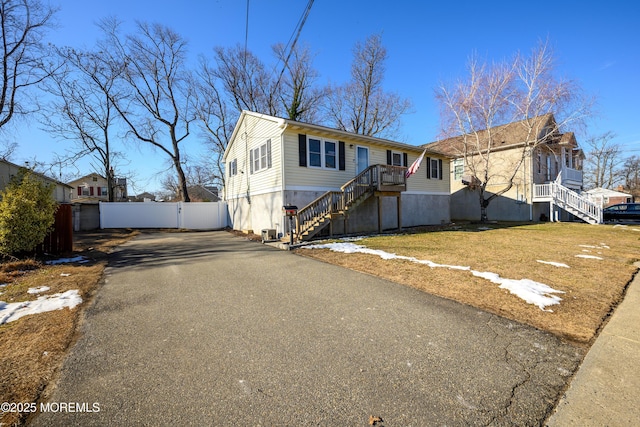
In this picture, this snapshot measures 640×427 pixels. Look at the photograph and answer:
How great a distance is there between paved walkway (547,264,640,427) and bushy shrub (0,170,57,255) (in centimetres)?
1091

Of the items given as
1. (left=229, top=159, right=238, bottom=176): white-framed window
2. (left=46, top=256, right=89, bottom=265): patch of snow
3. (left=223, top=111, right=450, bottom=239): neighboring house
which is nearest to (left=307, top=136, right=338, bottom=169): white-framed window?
(left=223, top=111, right=450, bottom=239): neighboring house

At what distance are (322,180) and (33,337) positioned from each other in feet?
35.7

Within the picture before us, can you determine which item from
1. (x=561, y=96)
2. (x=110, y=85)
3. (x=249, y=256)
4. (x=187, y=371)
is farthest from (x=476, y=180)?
(x=110, y=85)

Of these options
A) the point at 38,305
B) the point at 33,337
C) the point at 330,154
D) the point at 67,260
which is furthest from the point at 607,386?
the point at 330,154

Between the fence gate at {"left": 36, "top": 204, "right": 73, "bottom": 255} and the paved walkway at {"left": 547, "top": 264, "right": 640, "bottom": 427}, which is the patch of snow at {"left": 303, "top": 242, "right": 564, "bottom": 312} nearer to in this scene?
the paved walkway at {"left": 547, "top": 264, "right": 640, "bottom": 427}

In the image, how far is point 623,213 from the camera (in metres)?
19.1

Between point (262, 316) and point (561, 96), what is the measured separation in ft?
69.8

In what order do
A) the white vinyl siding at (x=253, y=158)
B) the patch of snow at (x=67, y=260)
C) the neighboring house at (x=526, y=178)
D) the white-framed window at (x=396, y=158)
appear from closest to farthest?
the patch of snow at (x=67, y=260) < the white vinyl siding at (x=253, y=158) < the white-framed window at (x=396, y=158) < the neighboring house at (x=526, y=178)

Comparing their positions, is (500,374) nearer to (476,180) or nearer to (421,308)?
(421,308)

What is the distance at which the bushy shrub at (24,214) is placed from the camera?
7.17m

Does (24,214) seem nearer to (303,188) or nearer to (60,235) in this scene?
(60,235)

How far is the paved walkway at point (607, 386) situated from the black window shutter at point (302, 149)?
1066 centimetres

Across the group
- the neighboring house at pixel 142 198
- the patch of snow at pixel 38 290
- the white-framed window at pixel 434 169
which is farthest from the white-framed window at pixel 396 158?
the neighboring house at pixel 142 198

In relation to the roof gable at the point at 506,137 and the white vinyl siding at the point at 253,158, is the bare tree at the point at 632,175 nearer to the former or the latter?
the roof gable at the point at 506,137
